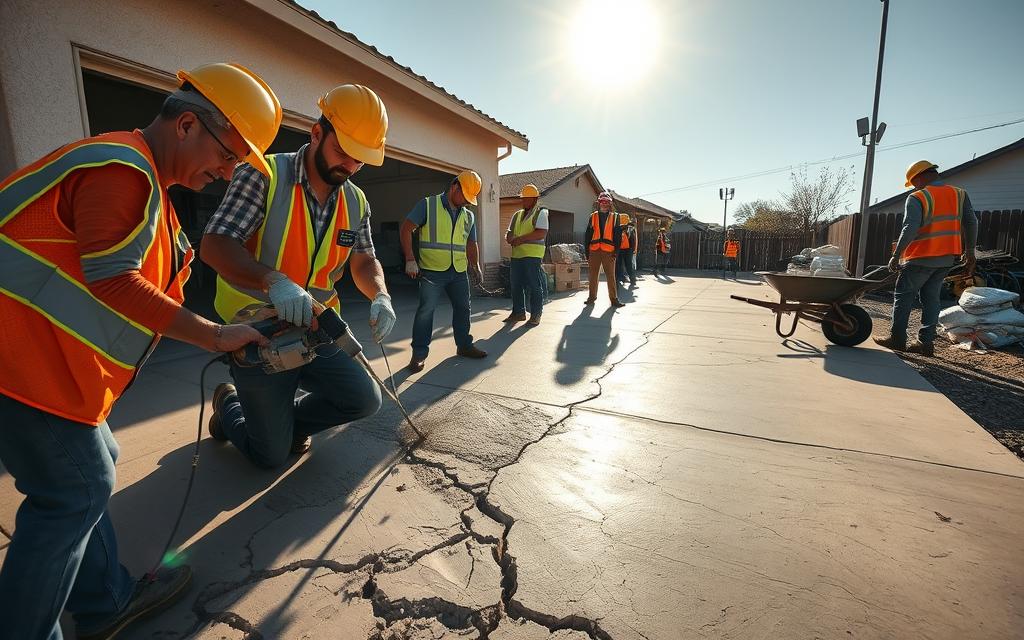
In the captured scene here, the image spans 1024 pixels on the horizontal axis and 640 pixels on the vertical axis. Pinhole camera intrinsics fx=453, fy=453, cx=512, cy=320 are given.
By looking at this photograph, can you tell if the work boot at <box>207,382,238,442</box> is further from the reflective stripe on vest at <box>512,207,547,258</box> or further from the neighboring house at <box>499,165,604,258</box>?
the neighboring house at <box>499,165,604,258</box>

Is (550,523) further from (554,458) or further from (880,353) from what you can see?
(880,353)

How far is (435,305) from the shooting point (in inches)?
159

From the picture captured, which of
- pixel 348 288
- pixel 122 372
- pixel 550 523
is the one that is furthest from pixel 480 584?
pixel 348 288

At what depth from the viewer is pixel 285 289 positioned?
1776 mm

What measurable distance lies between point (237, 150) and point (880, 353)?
17.9 ft

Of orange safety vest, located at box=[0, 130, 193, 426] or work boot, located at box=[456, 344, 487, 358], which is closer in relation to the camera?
orange safety vest, located at box=[0, 130, 193, 426]

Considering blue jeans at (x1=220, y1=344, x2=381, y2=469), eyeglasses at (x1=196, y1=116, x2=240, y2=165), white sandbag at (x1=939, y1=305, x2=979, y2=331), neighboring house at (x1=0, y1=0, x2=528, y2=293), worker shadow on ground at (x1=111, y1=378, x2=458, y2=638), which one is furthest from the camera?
white sandbag at (x1=939, y1=305, x2=979, y2=331)

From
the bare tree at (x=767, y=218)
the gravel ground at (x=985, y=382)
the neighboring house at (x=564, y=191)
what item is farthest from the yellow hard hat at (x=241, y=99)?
the bare tree at (x=767, y=218)

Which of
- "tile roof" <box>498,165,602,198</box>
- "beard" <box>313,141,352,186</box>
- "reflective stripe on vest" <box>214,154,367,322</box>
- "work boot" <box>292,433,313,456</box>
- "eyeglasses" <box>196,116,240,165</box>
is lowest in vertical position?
"work boot" <box>292,433,313,456</box>

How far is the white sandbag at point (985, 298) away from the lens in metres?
4.61

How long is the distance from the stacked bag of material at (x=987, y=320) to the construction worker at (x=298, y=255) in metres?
5.92

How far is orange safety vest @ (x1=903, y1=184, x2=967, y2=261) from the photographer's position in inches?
167

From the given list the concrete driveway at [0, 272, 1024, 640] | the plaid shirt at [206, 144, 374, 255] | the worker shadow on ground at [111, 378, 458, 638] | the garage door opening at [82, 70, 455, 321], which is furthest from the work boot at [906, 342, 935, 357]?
the garage door opening at [82, 70, 455, 321]

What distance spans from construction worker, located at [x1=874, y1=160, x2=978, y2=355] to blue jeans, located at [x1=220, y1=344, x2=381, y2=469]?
5.08 metres
